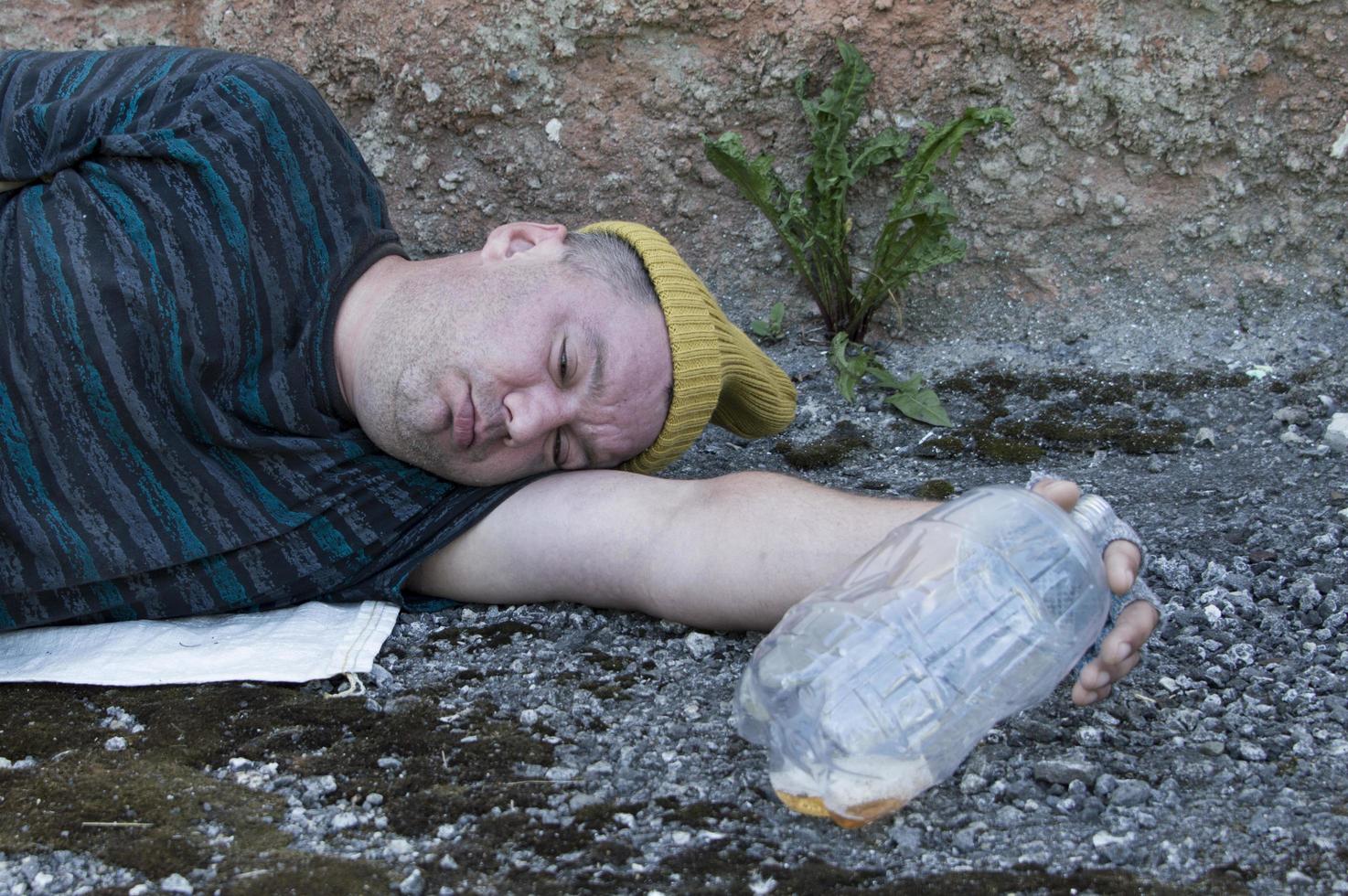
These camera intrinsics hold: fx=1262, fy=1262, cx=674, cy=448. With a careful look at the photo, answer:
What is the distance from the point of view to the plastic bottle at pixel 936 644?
68.1 inches

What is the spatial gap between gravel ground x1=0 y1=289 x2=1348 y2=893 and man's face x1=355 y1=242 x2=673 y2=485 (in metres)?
0.33

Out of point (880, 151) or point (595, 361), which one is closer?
point (595, 361)

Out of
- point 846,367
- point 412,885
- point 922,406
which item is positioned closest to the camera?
point 412,885

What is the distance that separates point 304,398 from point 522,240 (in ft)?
1.88

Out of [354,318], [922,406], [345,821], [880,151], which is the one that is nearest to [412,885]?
[345,821]

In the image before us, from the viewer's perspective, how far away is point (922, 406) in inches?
132

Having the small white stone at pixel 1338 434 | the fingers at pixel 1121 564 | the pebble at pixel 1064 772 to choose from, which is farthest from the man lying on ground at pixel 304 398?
the small white stone at pixel 1338 434

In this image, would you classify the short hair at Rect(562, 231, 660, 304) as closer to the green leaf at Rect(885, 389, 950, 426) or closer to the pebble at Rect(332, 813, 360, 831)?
the green leaf at Rect(885, 389, 950, 426)

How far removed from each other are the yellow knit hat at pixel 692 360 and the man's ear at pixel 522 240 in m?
0.14

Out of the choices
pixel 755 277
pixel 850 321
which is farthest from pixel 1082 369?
pixel 755 277

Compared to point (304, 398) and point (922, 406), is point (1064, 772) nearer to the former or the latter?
point (304, 398)

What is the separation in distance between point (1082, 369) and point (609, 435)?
162 cm

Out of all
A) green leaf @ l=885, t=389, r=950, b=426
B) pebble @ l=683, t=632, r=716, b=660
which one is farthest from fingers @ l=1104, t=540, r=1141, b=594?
green leaf @ l=885, t=389, r=950, b=426

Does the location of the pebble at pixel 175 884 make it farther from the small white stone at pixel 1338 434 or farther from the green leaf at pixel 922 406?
the small white stone at pixel 1338 434
